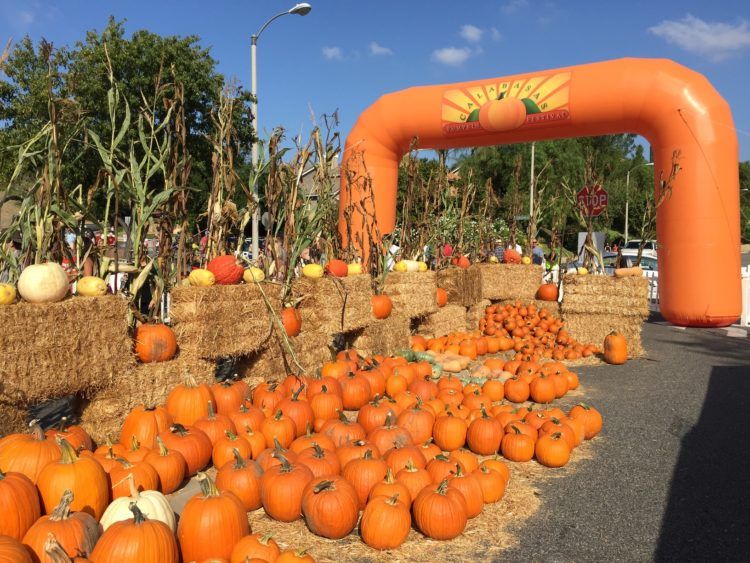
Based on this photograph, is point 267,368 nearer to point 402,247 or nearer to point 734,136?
point 402,247

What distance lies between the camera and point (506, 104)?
9766 mm

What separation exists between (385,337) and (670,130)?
564 cm

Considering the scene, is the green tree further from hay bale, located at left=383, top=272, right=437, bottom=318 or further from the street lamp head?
hay bale, located at left=383, top=272, right=437, bottom=318

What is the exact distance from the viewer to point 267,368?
17.4 feet

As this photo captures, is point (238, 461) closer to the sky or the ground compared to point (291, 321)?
closer to the ground

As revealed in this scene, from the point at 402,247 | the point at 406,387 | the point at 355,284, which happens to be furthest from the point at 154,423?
the point at 402,247

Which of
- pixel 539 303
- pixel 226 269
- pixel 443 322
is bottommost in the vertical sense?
pixel 443 322

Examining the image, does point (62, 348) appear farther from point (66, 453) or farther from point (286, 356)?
point (286, 356)

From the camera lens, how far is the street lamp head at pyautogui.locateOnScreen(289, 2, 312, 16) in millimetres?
14031

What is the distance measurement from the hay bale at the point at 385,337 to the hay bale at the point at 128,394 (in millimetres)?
→ 2876

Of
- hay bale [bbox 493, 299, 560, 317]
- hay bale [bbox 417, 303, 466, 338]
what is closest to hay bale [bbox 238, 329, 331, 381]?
hay bale [bbox 417, 303, 466, 338]

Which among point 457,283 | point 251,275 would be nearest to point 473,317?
point 457,283

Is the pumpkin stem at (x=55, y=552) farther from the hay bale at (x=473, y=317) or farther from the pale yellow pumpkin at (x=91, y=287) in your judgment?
the hay bale at (x=473, y=317)

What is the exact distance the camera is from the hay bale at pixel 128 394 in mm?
3854
